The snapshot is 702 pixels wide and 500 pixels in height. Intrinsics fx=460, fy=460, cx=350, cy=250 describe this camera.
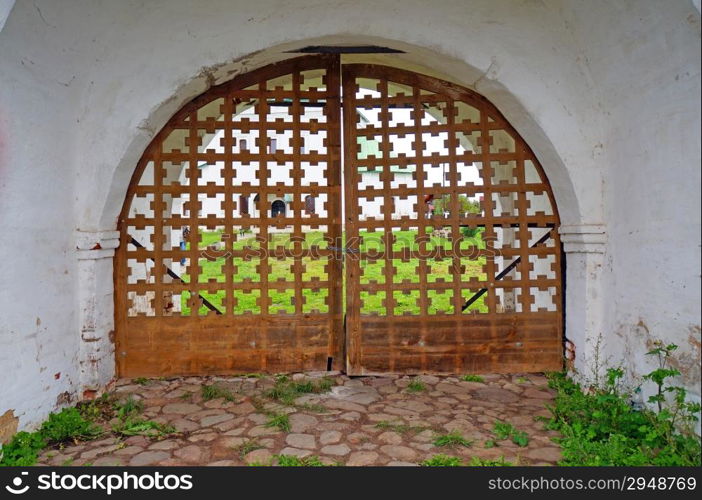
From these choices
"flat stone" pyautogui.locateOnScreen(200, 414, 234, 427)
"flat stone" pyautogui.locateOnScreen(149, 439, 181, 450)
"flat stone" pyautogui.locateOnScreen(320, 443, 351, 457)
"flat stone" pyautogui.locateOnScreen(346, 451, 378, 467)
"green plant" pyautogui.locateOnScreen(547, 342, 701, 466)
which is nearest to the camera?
"green plant" pyautogui.locateOnScreen(547, 342, 701, 466)

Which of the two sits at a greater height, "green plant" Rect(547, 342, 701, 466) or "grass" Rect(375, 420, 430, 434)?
"green plant" Rect(547, 342, 701, 466)

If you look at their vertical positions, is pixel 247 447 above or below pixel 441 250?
below

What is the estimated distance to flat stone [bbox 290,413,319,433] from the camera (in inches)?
116

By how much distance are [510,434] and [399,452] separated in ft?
2.40

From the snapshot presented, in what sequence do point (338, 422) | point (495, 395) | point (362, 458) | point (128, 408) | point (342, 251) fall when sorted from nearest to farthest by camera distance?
point (362, 458) < point (338, 422) < point (128, 408) < point (495, 395) < point (342, 251)

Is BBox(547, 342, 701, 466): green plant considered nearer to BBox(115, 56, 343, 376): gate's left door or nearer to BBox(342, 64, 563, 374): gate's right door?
BBox(342, 64, 563, 374): gate's right door

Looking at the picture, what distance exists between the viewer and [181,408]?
10.8 feet

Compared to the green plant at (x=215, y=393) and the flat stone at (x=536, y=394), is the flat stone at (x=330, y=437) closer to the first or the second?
the green plant at (x=215, y=393)

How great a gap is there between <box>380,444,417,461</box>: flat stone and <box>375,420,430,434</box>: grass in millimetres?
198

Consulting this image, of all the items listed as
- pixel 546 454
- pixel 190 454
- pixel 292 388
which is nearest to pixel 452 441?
pixel 546 454

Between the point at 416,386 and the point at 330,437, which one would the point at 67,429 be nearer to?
the point at 330,437

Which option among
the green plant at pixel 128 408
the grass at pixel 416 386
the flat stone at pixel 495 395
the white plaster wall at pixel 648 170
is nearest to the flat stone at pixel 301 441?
the grass at pixel 416 386

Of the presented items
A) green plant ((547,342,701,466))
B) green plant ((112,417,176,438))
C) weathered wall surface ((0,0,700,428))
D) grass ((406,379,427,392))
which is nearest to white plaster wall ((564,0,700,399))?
weathered wall surface ((0,0,700,428))

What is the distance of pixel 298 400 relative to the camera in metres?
3.40
